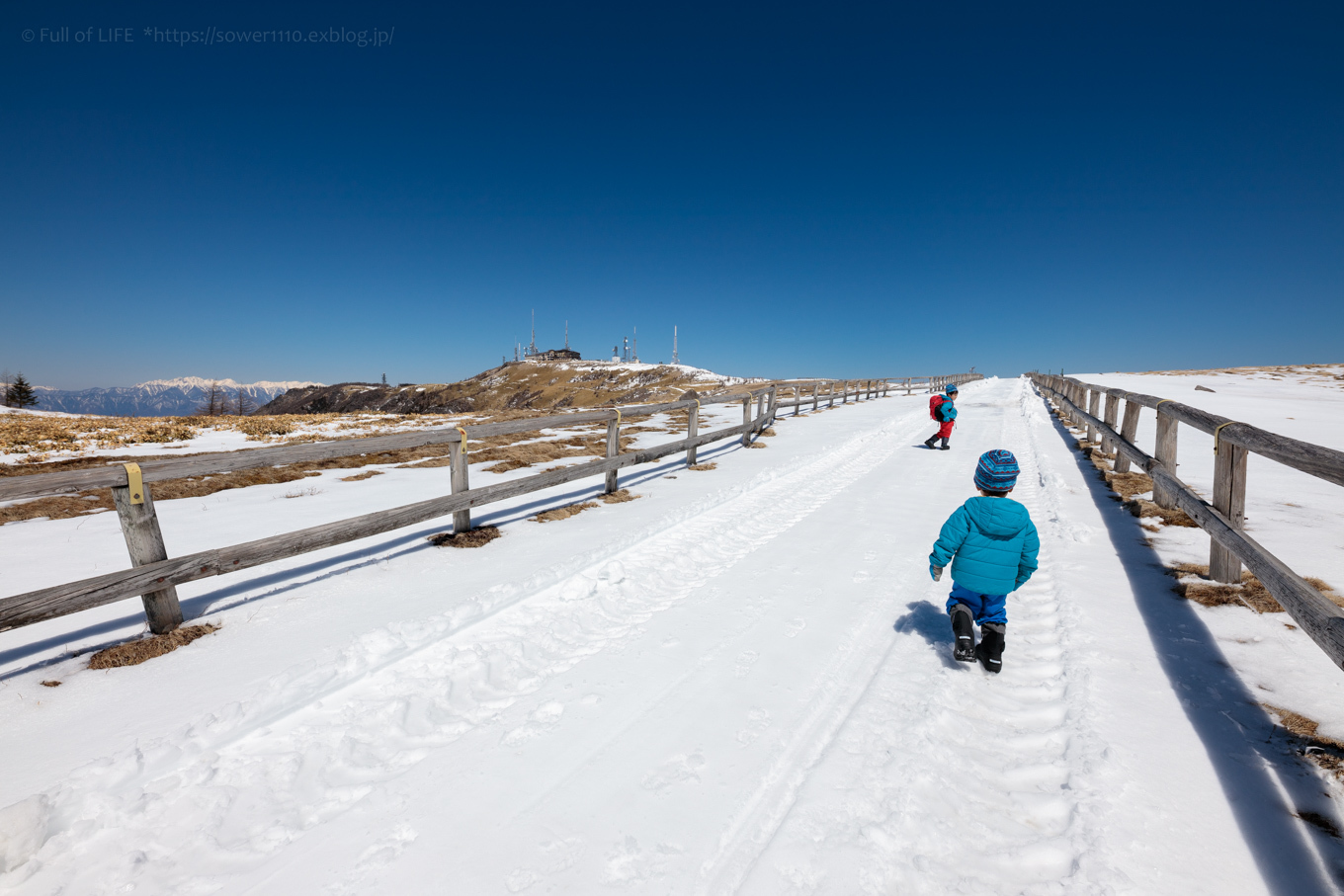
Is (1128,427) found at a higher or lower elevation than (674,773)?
higher

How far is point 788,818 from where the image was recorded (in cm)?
235

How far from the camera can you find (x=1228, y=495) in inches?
168

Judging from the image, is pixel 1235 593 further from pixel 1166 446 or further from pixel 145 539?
pixel 145 539

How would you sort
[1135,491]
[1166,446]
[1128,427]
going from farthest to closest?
[1128,427], [1135,491], [1166,446]

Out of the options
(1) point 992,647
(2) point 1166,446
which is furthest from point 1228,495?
(1) point 992,647

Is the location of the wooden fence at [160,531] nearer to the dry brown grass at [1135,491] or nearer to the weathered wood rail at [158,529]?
the weathered wood rail at [158,529]

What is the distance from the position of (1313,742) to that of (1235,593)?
2053 millimetres

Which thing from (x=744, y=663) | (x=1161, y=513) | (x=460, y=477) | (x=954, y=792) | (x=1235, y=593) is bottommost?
(x=954, y=792)

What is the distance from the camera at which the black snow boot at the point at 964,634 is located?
3.46m

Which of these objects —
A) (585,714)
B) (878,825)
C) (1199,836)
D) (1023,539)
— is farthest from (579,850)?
(1023,539)

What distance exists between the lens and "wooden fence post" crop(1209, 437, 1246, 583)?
13.7 ft

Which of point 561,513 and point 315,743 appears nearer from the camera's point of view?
point 315,743

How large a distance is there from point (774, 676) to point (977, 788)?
46.9 inches

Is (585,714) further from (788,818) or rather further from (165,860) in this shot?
(165,860)
